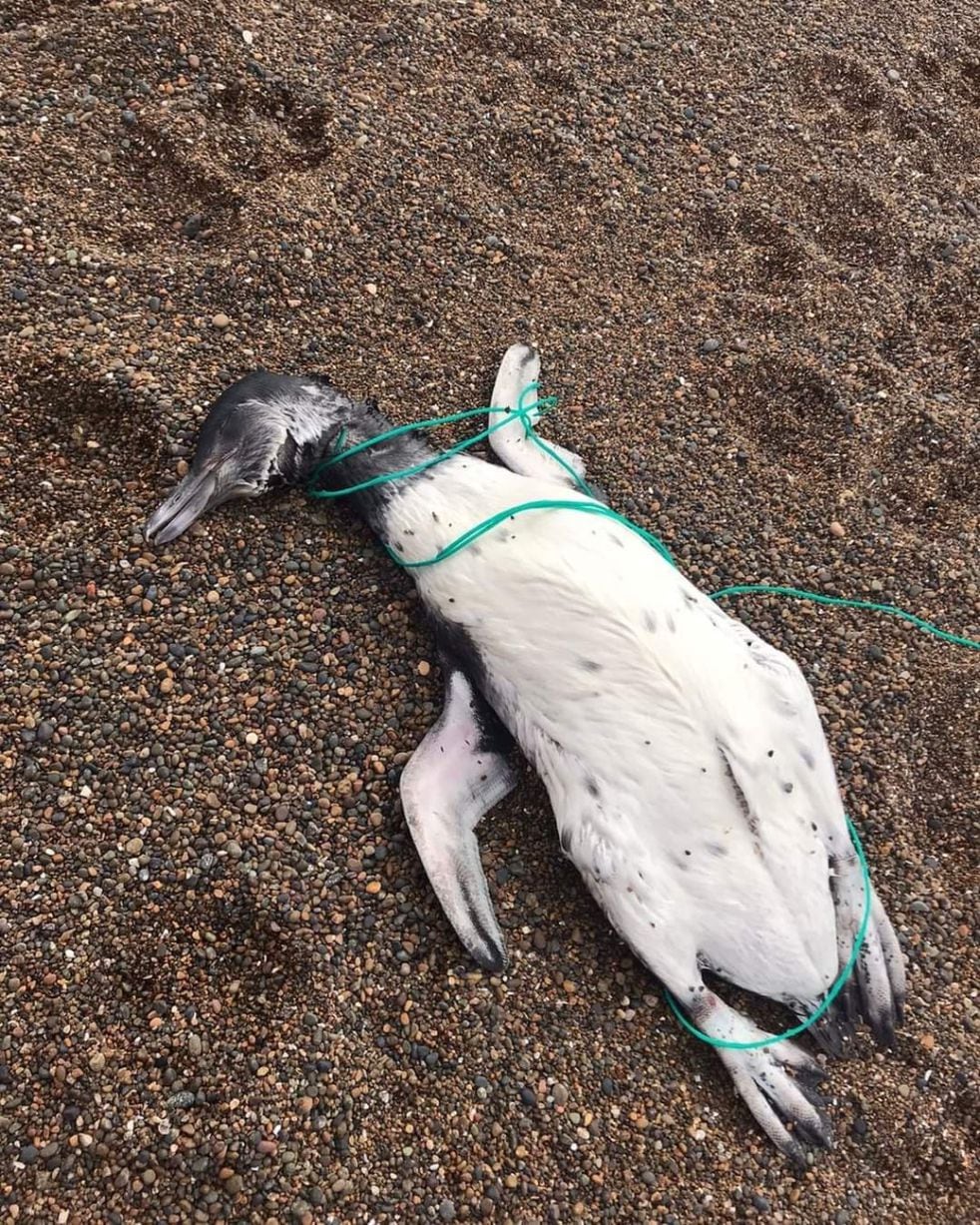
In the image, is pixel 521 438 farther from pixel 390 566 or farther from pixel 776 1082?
pixel 776 1082

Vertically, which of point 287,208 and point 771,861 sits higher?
point 287,208

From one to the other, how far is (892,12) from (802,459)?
9.20ft

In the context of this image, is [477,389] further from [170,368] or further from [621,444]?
[170,368]

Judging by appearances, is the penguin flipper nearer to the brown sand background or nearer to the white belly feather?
the brown sand background

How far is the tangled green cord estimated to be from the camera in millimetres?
2662

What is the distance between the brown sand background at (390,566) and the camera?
250 centimetres

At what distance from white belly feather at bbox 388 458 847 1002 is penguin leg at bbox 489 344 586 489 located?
1.63 ft

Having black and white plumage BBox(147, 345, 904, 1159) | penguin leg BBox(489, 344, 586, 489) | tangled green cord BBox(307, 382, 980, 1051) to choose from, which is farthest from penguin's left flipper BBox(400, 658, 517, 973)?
penguin leg BBox(489, 344, 586, 489)

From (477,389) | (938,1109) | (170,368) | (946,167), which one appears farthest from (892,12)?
(938,1109)

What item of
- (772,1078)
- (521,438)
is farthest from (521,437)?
(772,1078)

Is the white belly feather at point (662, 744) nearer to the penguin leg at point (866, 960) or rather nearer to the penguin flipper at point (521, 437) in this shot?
the penguin leg at point (866, 960)

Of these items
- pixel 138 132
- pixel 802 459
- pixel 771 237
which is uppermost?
pixel 771 237

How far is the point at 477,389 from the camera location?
3533 mm

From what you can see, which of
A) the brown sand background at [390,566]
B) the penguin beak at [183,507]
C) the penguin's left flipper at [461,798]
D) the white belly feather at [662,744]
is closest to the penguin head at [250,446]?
the penguin beak at [183,507]
